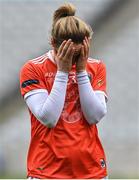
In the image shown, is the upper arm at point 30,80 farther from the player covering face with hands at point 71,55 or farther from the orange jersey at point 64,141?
the player covering face with hands at point 71,55

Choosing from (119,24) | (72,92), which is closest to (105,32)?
(119,24)

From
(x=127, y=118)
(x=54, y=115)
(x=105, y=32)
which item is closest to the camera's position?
(x=54, y=115)

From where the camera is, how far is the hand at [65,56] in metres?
3.31

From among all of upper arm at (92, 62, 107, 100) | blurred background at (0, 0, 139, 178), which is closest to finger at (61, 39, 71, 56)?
upper arm at (92, 62, 107, 100)

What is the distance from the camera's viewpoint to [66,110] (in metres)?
3.40

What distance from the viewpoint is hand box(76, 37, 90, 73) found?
3.33 m

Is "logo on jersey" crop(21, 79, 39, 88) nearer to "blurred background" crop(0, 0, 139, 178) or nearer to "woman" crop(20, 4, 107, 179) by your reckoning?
"woman" crop(20, 4, 107, 179)

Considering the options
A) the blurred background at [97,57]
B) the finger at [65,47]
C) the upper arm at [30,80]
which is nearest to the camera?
the finger at [65,47]

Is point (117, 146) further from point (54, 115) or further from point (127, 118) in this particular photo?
point (54, 115)

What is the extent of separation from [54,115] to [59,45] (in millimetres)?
273

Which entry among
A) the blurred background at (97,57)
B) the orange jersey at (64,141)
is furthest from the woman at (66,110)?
the blurred background at (97,57)

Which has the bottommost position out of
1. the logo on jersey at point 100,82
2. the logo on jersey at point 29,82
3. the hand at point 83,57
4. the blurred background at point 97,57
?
the blurred background at point 97,57

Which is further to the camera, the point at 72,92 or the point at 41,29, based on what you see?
the point at 41,29

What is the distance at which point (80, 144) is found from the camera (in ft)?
11.1
